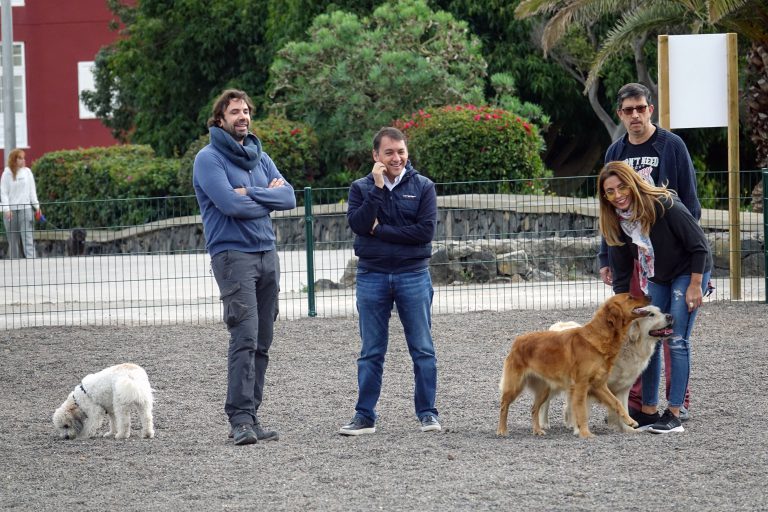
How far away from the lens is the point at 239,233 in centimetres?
714

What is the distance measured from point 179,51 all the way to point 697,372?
812 inches

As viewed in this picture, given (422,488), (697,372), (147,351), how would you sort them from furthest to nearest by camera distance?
(147,351) < (697,372) < (422,488)

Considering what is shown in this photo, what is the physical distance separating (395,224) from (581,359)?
1.31 meters

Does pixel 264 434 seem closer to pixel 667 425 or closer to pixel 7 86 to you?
pixel 667 425

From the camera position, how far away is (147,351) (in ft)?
36.4

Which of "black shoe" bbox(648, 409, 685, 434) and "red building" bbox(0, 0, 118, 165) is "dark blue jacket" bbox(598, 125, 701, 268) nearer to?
"black shoe" bbox(648, 409, 685, 434)

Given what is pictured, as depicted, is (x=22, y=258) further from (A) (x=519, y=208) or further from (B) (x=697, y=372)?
(B) (x=697, y=372)

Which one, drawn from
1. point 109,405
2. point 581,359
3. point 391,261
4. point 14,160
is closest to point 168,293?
point 109,405

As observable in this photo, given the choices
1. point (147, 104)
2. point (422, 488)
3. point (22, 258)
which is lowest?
point (422, 488)

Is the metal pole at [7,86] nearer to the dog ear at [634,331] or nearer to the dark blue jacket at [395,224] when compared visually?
the dark blue jacket at [395,224]

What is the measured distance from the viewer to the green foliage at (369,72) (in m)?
21.9

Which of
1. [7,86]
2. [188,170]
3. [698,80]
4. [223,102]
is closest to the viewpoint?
[223,102]

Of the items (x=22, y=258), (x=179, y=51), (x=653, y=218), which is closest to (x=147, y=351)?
(x=22, y=258)

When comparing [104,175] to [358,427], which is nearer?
[358,427]
